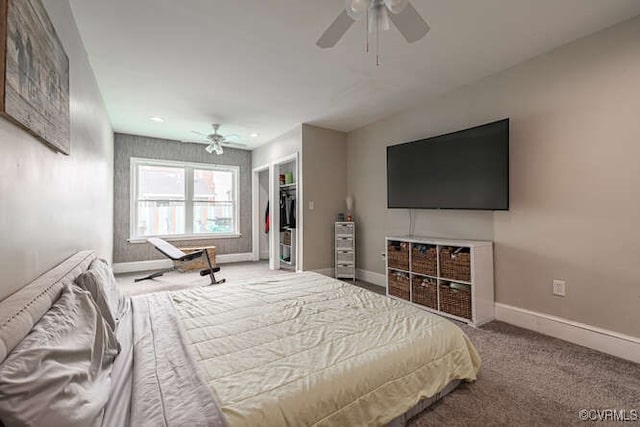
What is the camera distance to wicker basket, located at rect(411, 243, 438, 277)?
9.83 ft

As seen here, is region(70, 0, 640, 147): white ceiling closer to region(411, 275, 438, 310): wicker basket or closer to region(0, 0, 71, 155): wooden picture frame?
region(0, 0, 71, 155): wooden picture frame

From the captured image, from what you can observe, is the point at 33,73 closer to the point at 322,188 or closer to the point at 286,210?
the point at 322,188

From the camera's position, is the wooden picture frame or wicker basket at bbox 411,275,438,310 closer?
the wooden picture frame

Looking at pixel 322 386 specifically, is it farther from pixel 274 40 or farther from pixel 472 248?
pixel 274 40

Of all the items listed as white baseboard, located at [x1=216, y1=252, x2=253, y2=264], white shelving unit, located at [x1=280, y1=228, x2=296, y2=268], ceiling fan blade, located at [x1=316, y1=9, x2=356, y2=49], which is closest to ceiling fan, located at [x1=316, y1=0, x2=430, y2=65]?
ceiling fan blade, located at [x1=316, y1=9, x2=356, y2=49]

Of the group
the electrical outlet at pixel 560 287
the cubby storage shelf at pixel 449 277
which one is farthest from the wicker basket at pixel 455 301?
the electrical outlet at pixel 560 287

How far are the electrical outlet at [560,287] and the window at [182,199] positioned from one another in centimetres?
529

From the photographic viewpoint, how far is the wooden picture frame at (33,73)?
984mm

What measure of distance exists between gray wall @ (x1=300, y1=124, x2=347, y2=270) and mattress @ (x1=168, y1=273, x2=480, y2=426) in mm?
2506

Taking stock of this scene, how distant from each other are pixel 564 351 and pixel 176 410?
8.92ft

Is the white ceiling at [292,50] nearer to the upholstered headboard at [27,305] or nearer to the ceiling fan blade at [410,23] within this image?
the ceiling fan blade at [410,23]

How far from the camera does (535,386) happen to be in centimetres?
173

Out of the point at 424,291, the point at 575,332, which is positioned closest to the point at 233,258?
the point at 424,291

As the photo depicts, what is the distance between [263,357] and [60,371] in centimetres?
67
